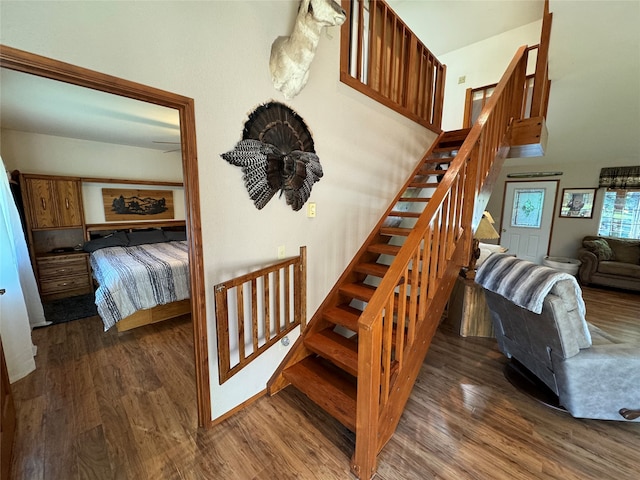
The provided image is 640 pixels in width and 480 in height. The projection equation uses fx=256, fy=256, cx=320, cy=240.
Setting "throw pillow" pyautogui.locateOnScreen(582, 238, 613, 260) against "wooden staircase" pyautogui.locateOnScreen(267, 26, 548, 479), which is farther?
"throw pillow" pyautogui.locateOnScreen(582, 238, 613, 260)

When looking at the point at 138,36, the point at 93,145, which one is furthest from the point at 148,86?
the point at 93,145

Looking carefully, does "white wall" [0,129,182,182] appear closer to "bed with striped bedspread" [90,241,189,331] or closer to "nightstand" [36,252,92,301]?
"nightstand" [36,252,92,301]

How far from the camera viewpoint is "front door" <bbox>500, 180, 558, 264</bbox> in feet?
17.8

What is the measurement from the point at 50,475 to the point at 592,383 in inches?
124

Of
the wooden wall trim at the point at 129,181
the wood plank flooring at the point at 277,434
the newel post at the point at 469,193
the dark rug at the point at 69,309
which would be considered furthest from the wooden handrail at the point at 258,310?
the wooden wall trim at the point at 129,181

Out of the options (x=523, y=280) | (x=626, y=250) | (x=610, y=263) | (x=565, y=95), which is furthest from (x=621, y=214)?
(x=523, y=280)

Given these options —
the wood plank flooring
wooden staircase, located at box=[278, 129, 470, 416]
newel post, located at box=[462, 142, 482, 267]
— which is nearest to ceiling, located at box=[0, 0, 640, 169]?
wooden staircase, located at box=[278, 129, 470, 416]

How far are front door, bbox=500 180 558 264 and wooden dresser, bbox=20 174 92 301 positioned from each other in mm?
8155

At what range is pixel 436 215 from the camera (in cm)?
155

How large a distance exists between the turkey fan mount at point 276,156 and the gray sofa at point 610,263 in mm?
5370

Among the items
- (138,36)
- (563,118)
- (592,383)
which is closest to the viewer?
(138,36)

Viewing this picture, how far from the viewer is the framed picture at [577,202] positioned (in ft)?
16.2

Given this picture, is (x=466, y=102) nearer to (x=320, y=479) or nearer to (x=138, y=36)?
(x=138, y=36)

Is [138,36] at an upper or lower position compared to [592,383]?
upper
